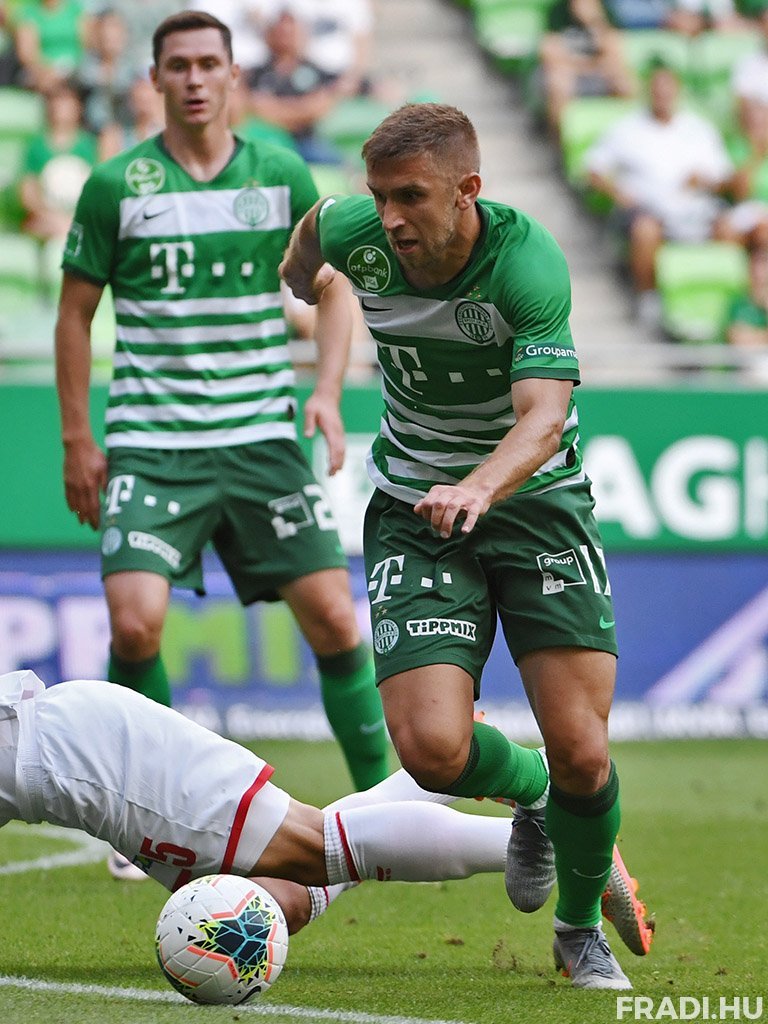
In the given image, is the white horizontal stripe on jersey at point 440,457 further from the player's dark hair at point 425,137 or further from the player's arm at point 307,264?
the player's dark hair at point 425,137

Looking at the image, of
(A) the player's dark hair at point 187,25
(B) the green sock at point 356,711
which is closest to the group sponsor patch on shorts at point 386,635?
(B) the green sock at point 356,711

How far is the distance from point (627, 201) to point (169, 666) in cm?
588

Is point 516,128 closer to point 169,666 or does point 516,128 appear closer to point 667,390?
point 667,390

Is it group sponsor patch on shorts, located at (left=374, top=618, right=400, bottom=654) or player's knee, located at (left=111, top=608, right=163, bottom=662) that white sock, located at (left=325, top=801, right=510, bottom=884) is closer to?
group sponsor patch on shorts, located at (left=374, top=618, right=400, bottom=654)

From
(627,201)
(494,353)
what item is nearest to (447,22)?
(627,201)

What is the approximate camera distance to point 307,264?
195 inches

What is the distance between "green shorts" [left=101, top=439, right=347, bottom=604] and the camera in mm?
5949

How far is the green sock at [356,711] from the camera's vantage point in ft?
19.8

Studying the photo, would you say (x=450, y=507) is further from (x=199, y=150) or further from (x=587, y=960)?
(x=199, y=150)

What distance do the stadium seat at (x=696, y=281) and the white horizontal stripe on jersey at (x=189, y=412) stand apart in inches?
280

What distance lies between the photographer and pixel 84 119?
12.6 metres

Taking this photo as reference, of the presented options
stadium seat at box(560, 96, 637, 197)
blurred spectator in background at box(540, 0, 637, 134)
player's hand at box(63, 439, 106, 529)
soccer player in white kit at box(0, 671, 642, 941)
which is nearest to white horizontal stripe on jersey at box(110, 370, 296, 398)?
player's hand at box(63, 439, 106, 529)

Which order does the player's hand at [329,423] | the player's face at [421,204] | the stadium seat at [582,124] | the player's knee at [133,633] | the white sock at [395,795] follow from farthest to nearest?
the stadium seat at [582,124] < the player's hand at [329,423] < the player's knee at [133,633] < the white sock at [395,795] < the player's face at [421,204]

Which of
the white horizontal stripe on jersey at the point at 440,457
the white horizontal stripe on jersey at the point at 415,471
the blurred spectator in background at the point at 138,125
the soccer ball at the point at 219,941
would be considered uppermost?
the blurred spectator in background at the point at 138,125
